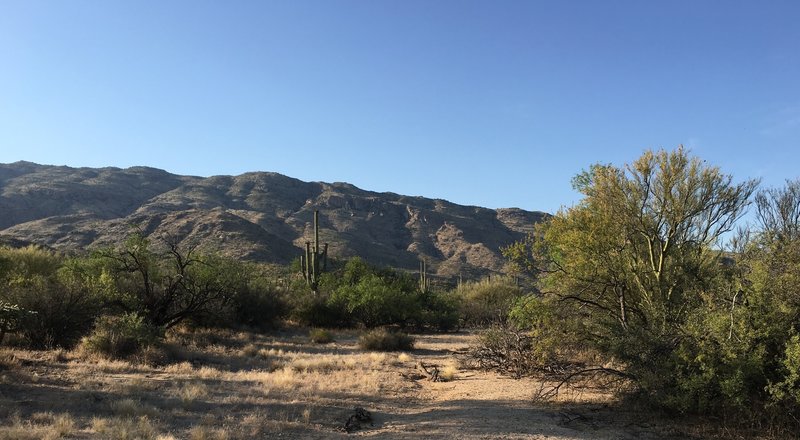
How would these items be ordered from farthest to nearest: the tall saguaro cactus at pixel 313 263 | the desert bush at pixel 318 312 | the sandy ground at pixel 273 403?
the tall saguaro cactus at pixel 313 263 < the desert bush at pixel 318 312 < the sandy ground at pixel 273 403

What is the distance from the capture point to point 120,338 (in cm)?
1551

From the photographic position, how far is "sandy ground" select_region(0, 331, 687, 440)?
28.7 ft

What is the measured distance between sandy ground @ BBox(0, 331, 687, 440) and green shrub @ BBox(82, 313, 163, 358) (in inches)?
24.3

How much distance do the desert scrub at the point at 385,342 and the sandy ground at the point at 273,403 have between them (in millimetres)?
5378

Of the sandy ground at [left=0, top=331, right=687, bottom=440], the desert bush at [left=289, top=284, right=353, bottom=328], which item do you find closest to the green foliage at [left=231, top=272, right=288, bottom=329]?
the desert bush at [left=289, top=284, right=353, bottom=328]

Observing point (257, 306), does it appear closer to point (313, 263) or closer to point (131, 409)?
point (313, 263)

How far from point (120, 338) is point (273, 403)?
723 centimetres

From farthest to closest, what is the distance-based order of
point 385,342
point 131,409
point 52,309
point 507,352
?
point 385,342 < point 52,309 < point 507,352 < point 131,409

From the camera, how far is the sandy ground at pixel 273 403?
28.7ft

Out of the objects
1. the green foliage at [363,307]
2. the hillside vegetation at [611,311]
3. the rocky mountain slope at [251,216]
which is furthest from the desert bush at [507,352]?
the rocky mountain slope at [251,216]

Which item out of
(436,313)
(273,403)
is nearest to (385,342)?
(273,403)

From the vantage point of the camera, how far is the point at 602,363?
1270 centimetres

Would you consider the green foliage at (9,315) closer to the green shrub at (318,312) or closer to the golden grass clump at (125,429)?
the golden grass clump at (125,429)

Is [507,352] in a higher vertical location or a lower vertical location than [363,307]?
higher
